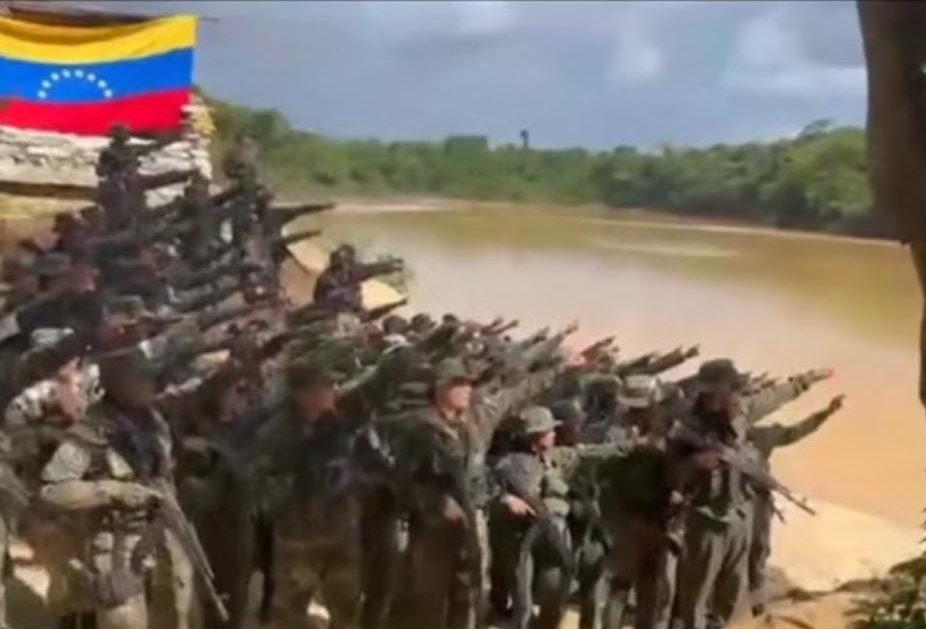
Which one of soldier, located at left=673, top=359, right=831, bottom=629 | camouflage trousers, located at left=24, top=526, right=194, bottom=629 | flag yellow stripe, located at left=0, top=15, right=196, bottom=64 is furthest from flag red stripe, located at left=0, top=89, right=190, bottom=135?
camouflage trousers, located at left=24, top=526, right=194, bottom=629

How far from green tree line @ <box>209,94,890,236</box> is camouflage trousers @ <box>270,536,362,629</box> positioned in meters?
46.8

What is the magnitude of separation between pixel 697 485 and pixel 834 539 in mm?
7287

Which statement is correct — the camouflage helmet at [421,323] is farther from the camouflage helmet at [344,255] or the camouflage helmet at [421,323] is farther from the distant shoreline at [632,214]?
the distant shoreline at [632,214]

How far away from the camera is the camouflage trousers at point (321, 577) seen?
8.84 meters

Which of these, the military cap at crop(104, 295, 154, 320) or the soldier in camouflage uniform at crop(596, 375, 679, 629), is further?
the military cap at crop(104, 295, 154, 320)

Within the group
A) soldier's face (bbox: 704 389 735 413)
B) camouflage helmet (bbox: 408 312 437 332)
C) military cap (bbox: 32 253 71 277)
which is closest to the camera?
soldier's face (bbox: 704 389 735 413)

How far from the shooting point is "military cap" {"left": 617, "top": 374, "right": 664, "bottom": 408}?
34.7 ft

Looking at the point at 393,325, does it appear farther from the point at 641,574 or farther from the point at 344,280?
the point at 641,574

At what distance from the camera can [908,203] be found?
3223 mm

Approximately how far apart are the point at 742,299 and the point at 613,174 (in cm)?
4280

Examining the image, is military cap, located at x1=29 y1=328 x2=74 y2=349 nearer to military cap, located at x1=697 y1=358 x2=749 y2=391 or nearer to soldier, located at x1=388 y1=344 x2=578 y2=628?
soldier, located at x1=388 y1=344 x2=578 y2=628

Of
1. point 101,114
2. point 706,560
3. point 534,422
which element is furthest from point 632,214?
point 534,422

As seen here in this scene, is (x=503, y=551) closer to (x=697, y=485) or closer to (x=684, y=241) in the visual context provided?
(x=697, y=485)

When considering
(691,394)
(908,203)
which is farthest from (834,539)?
(908,203)
